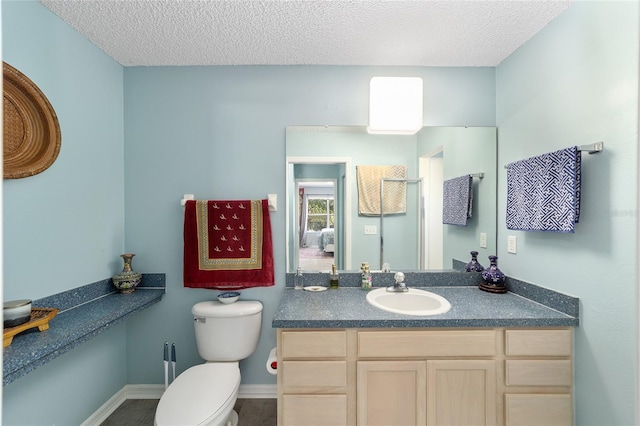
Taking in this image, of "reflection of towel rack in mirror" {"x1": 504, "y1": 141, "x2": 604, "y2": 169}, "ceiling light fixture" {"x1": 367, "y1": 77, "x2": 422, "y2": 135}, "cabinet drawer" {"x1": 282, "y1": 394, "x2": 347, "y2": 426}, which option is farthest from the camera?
"ceiling light fixture" {"x1": 367, "y1": 77, "x2": 422, "y2": 135}

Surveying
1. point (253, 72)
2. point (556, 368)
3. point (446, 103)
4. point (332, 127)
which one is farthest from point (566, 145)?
point (253, 72)

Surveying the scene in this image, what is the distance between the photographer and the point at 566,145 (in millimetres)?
1613

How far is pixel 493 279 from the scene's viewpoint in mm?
2006

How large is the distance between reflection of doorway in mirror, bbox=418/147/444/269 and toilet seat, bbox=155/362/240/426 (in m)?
1.41

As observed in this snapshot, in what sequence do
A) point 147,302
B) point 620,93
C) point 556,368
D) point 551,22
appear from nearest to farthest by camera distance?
point 620,93, point 556,368, point 551,22, point 147,302

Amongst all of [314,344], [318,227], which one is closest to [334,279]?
[318,227]

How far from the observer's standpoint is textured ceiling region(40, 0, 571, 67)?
1.63 m

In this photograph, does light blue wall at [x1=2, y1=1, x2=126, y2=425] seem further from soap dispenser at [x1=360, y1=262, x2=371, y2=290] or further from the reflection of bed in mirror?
soap dispenser at [x1=360, y1=262, x2=371, y2=290]

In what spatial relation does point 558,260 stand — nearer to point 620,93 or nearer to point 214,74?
point 620,93

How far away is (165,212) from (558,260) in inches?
92.7

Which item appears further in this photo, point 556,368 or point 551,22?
point 551,22

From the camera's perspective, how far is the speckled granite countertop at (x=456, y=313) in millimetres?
1568

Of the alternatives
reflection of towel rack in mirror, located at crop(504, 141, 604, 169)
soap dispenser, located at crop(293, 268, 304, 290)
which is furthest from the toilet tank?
reflection of towel rack in mirror, located at crop(504, 141, 604, 169)

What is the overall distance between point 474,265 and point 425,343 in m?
0.83
